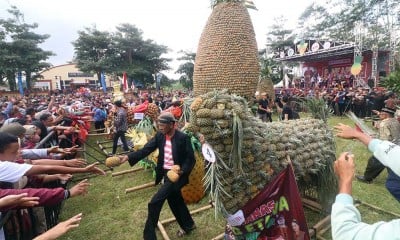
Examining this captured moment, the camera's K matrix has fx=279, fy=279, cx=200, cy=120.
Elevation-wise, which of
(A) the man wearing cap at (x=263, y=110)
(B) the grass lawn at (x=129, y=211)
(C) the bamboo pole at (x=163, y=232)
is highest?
(A) the man wearing cap at (x=263, y=110)

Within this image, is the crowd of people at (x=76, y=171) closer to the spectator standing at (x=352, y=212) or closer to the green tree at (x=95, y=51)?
the spectator standing at (x=352, y=212)

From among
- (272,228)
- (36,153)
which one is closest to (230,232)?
(272,228)

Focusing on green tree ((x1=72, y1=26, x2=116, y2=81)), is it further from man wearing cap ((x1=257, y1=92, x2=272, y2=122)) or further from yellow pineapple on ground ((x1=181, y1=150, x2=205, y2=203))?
yellow pineapple on ground ((x1=181, y1=150, x2=205, y2=203))

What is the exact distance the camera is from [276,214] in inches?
114

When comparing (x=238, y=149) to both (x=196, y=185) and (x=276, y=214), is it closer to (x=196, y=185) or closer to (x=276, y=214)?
(x=276, y=214)

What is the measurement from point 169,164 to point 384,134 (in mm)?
4219

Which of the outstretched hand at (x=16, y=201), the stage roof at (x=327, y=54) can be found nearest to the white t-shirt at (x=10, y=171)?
the outstretched hand at (x=16, y=201)

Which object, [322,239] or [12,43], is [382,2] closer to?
[322,239]

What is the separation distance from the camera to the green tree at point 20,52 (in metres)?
A: 25.4

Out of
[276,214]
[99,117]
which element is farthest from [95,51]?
[276,214]

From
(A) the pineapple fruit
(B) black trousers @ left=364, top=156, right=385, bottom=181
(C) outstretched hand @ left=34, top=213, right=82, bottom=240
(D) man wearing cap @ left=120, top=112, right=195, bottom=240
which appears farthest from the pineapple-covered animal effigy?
(B) black trousers @ left=364, top=156, right=385, bottom=181

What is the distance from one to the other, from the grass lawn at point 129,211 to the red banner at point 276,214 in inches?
25.5

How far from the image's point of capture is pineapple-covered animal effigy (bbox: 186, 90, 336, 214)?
2.76m

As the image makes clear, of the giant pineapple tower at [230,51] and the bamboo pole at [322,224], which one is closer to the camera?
the bamboo pole at [322,224]
